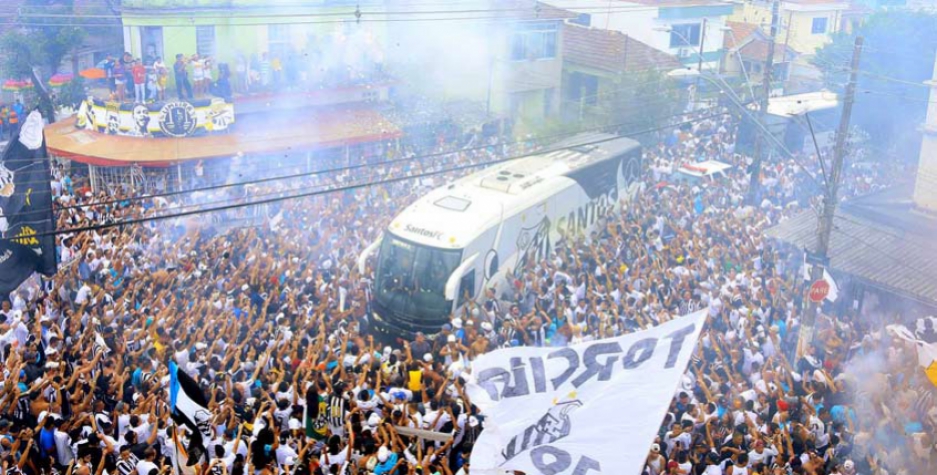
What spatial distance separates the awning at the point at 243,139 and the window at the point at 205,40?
81.9 inches

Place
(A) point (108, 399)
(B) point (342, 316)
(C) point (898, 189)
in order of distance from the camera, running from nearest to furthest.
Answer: (A) point (108, 399), (B) point (342, 316), (C) point (898, 189)

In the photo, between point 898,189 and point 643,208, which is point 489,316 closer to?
point 643,208

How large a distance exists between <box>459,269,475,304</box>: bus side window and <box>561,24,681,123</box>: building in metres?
15.0

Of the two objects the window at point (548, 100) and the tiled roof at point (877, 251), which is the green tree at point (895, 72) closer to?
the window at point (548, 100)

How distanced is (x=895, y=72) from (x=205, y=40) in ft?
62.2

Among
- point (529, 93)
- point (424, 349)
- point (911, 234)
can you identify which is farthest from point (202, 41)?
point (911, 234)

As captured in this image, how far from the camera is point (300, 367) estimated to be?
9.03 m

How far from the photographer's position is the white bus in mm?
11961

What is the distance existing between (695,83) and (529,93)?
5.16 meters

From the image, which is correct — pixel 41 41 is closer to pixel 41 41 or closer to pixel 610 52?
pixel 41 41

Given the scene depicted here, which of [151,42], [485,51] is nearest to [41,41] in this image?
[151,42]

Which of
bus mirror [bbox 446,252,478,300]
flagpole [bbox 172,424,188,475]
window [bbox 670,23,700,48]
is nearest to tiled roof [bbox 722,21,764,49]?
window [bbox 670,23,700,48]

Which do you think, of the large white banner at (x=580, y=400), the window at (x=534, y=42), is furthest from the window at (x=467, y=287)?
the window at (x=534, y=42)

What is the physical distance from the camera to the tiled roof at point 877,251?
1309cm
